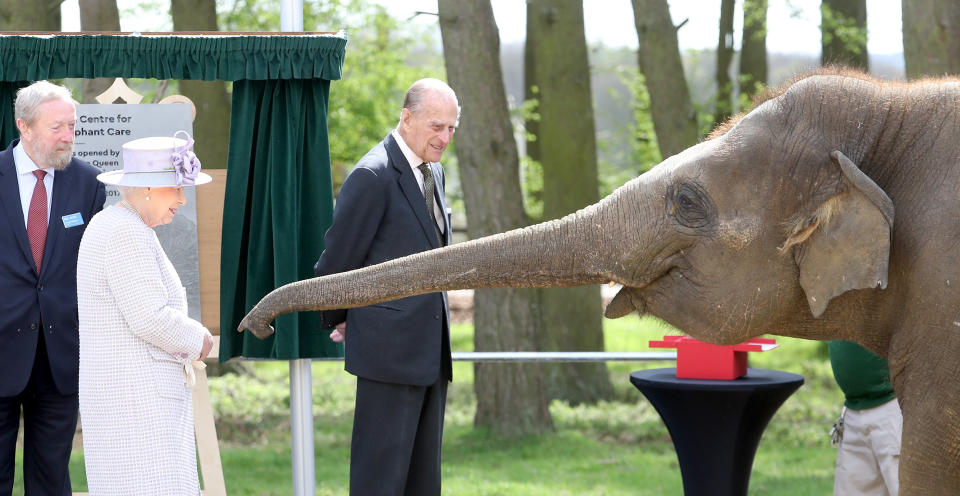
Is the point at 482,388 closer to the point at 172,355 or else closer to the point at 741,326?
the point at 172,355

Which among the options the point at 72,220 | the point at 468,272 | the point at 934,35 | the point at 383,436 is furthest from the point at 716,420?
the point at 934,35

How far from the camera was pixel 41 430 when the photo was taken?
529 centimetres

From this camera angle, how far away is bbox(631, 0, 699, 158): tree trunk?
11.2 m

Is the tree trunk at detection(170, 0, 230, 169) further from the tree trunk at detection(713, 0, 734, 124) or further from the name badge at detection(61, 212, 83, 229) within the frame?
the tree trunk at detection(713, 0, 734, 124)

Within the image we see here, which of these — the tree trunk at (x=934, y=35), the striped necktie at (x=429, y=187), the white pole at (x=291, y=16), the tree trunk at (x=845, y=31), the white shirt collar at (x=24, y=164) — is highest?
the tree trunk at (x=845, y=31)

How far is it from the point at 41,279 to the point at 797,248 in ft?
10.9

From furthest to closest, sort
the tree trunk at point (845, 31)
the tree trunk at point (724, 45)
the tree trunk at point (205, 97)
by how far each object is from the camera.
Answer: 1. the tree trunk at point (724, 45)
2. the tree trunk at point (845, 31)
3. the tree trunk at point (205, 97)

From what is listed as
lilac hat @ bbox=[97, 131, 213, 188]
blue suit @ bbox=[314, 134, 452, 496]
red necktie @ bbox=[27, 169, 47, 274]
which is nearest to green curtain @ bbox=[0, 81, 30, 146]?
Result: red necktie @ bbox=[27, 169, 47, 274]

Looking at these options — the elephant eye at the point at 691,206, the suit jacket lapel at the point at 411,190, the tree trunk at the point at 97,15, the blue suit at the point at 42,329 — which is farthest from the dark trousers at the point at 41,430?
the tree trunk at the point at 97,15

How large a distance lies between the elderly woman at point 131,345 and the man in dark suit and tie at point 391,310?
31.0 inches

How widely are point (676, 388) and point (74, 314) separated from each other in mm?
2689

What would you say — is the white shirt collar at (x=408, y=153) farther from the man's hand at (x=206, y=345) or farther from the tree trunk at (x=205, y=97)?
the tree trunk at (x=205, y=97)

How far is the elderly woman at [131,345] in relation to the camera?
4.25 meters

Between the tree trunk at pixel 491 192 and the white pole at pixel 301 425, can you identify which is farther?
the tree trunk at pixel 491 192
